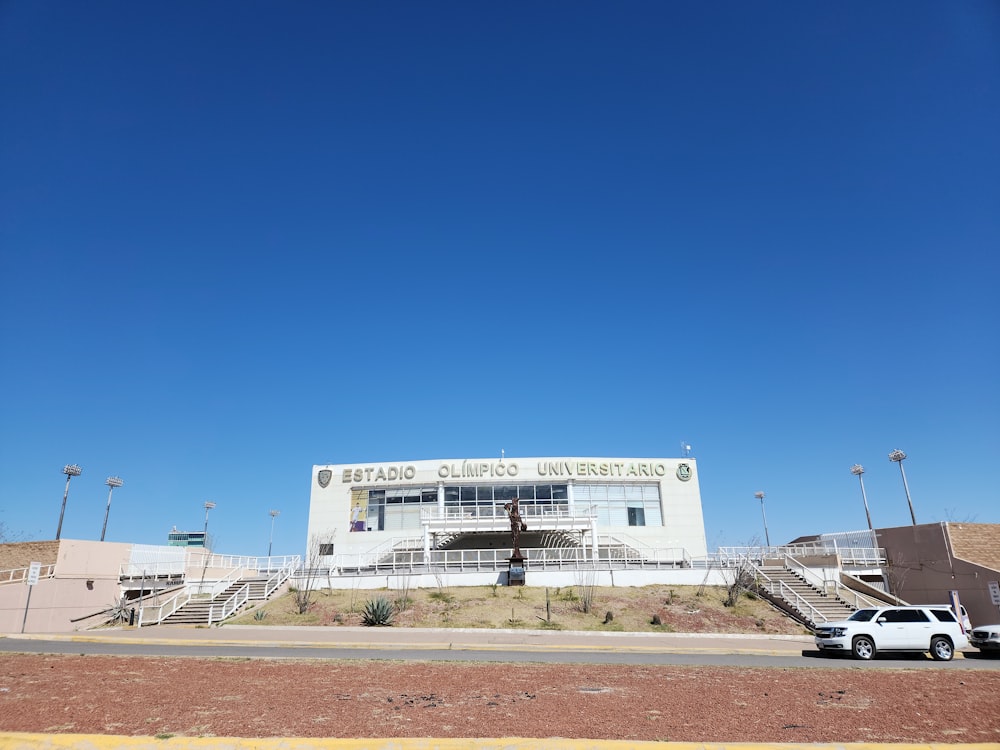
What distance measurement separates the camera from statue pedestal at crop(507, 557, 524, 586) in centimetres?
2989

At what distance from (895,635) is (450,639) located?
1318 cm

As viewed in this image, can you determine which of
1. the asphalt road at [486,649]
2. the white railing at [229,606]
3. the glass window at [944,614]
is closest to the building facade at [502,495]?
the white railing at [229,606]

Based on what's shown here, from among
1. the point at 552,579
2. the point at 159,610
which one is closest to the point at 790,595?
the point at 552,579

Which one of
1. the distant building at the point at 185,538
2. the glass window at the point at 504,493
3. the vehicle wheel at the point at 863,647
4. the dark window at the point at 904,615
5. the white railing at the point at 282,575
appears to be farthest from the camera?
the distant building at the point at 185,538

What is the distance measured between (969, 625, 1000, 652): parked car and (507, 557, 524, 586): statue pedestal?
56.2 ft

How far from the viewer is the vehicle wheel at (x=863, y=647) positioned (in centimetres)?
1781

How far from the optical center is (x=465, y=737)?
24.8ft

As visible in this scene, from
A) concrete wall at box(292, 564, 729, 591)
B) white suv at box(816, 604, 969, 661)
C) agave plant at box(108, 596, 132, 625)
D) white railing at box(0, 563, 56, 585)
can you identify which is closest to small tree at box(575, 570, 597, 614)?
concrete wall at box(292, 564, 729, 591)

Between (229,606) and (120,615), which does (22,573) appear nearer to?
(120,615)

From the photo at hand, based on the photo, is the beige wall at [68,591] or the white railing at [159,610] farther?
the beige wall at [68,591]

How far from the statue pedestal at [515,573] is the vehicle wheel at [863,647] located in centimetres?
1510

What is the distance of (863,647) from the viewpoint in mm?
17906

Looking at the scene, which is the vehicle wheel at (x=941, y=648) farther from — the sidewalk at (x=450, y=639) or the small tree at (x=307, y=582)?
the small tree at (x=307, y=582)

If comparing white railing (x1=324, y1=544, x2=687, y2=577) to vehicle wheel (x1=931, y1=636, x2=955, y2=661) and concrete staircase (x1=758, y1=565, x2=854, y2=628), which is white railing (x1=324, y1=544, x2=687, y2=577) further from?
vehicle wheel (x1=931, y1=636, x2=955, y2=661)
